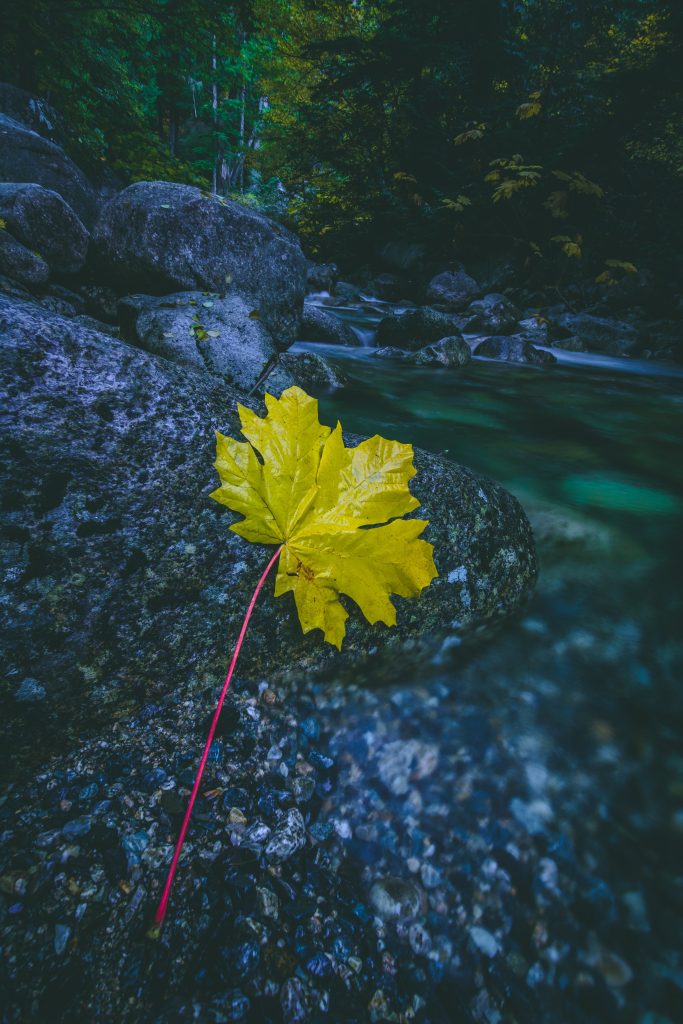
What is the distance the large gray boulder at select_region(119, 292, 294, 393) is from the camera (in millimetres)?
4082

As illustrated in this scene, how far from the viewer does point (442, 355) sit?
8219mm

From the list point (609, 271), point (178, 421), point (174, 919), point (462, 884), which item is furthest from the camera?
point (609, 271)

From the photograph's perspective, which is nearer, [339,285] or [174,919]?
[174,919]

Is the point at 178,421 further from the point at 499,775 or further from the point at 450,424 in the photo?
the point at 450,424

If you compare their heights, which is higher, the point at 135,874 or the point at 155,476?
the point at 155,476

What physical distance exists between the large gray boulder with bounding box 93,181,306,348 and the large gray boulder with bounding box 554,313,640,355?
10345 mm

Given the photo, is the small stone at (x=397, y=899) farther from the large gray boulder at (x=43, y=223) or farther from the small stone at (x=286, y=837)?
the large gray boulder at (x=43, y=223)

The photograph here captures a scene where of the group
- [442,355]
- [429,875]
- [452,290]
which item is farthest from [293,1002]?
[452,290]

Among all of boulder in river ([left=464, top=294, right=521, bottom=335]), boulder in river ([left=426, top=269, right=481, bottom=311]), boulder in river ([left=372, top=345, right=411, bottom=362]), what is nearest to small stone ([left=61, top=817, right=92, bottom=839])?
boulder in river ([left=372, top=345, right=411, bottom=362])

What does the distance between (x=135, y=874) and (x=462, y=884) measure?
0.74 m

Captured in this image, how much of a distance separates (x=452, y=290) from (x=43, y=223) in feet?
44.0

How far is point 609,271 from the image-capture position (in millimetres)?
15039

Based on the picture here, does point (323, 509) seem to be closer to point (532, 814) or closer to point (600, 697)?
point (532, 814)

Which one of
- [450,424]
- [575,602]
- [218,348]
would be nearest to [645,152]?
[450,424]
